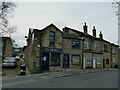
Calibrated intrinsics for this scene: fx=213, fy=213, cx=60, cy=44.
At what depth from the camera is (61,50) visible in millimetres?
33719

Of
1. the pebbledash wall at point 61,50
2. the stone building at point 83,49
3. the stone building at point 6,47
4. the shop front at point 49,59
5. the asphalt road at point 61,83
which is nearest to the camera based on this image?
the asphalt road at point 61,83

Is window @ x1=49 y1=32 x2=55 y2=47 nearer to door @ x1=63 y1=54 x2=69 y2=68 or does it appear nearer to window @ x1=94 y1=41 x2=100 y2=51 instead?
door @ x1=63 y1=54 x2=69 y2=68

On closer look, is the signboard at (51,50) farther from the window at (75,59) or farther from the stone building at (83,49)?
the window at (75,59)

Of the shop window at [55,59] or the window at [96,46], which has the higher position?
the window at [96,46]

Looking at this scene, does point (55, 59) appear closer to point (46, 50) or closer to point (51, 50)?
point (51, 50)

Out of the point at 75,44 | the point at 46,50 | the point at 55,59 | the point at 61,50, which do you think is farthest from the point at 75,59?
the point at 46,50

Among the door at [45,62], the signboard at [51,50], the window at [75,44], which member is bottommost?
the door at [45,62]

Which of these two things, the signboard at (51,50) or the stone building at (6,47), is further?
the stone building at (6,47)

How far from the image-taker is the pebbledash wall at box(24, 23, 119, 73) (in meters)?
30.0

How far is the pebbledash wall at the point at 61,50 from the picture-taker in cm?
2998

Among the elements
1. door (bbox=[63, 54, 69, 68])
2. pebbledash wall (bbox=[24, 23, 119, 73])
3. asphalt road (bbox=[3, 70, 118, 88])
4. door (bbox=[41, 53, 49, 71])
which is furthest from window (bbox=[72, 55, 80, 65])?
asphalt road (bbox=[3, 70, 118, 88])

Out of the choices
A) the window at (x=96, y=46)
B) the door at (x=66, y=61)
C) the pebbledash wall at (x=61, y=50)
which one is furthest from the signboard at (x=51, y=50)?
the window at (x=96, y=46)

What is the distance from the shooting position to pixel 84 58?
39719mm

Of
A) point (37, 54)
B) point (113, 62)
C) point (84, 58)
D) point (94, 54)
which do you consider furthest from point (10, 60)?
point (113, 62)
